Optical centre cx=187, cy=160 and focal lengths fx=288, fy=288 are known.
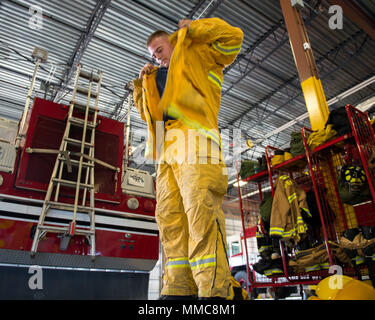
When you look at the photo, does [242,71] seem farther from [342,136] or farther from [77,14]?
[342,136]

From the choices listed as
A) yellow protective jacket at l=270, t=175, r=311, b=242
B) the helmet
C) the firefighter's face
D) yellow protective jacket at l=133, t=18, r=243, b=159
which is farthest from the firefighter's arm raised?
yellow protective jacket at l=270, t=175, r=311, b=242

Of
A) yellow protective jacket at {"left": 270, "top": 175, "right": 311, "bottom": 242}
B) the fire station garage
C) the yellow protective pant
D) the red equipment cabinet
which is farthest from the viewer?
yellow protective jacket at {"left": 270, "top": 175, "right": 311, "bottom": 242}

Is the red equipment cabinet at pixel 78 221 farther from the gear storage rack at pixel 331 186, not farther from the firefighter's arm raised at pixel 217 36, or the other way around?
the firefighter's arm raised at pixel 217 36

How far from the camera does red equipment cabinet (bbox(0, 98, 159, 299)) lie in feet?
9.96

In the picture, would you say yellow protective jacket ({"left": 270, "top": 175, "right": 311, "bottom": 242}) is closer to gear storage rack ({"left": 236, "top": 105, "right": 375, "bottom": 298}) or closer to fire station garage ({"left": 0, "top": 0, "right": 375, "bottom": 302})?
fire station garage ({"left": 0, "top": 0, "right": 375, "bottom": 302})

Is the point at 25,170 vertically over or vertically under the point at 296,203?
over

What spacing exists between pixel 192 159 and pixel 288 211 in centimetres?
269

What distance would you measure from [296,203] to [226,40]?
2719mm

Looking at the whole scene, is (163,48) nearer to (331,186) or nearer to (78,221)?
(78,221)

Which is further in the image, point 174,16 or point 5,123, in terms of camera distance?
point 174,16

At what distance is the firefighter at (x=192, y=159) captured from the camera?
5.92 feet

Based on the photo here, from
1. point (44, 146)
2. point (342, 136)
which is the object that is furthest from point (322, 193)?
point (44, 146)

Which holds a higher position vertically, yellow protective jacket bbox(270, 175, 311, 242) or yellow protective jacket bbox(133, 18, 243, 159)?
yellow protective jacket bbox(133, 18, 243, 159)

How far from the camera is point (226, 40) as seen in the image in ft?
7.74
